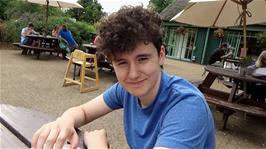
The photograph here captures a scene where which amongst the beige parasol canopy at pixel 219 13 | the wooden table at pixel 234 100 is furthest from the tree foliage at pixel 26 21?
the wooden table at pixel 234 100

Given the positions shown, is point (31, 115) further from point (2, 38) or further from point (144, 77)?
point (2, 38)

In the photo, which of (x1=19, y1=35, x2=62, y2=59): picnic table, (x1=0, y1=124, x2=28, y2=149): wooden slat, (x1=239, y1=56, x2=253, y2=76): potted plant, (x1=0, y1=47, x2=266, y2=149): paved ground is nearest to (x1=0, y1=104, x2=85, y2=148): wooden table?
(x1=0, y1=124, x2=28, y2=149): wooden slat

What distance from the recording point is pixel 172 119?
1377 mm

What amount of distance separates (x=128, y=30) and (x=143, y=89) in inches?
11.2

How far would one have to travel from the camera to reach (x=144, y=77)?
4.97 feet

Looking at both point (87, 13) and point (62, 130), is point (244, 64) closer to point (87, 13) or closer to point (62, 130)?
point (62, 130)

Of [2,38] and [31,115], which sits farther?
[2,38]

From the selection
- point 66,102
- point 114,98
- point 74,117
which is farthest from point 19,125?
point 66,102

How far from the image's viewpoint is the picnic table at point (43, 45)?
444 inches

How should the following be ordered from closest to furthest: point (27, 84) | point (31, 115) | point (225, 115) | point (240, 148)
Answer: point (31, 115), point (240, 148), point (225, 115), point (27, 84)

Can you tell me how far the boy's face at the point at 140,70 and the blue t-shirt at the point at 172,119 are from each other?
0.19ft

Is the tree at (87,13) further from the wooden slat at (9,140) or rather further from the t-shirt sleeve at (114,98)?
the wooden slat at (9,140)

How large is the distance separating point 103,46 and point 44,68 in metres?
8.12

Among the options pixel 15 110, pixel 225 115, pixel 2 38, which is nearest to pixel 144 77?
pixel 15 110
